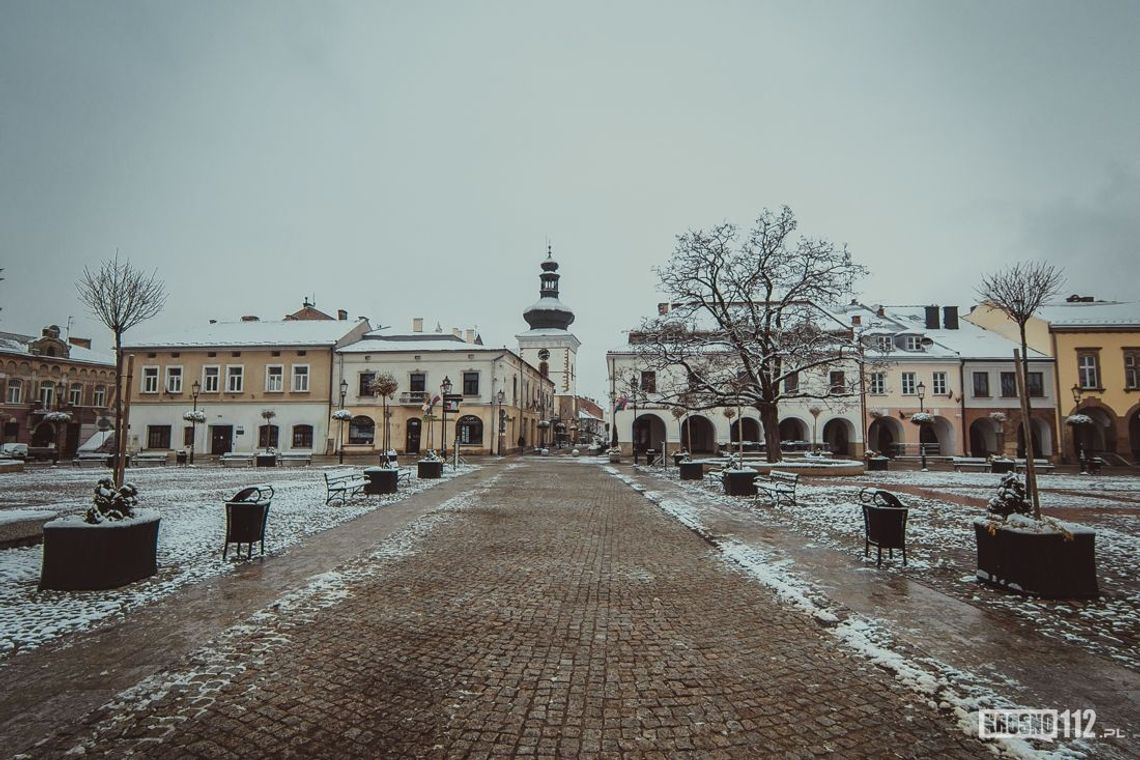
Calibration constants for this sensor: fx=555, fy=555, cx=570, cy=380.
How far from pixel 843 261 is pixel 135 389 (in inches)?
1917

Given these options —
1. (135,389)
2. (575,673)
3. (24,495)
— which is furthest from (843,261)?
(135,389)

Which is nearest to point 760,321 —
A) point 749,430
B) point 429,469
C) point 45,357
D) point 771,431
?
point 771,431

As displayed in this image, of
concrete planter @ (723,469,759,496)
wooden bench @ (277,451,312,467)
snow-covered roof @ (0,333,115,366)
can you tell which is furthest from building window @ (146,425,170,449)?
concrete planter @ (723,469,759,496)

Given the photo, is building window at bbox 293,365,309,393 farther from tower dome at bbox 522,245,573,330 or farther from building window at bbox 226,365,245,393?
tower dome at bbox 522,245,573,330

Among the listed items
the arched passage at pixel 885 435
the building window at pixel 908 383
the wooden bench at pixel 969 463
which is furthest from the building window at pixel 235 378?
the building window at pixel 908 383

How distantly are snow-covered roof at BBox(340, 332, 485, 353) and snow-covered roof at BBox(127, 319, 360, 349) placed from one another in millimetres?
1495

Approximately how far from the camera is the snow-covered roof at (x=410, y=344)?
4153 centimetres

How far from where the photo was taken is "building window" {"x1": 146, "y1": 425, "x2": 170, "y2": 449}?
41.0 m

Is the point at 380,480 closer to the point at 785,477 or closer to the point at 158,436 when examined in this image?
the point at 785,477

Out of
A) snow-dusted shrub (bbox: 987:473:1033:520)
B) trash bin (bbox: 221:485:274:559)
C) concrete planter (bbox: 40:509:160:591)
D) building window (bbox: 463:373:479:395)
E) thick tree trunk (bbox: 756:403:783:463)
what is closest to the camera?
concrete planter (bbox: 40:509:160:591)

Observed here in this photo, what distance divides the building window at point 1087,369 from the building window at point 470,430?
3977 cm

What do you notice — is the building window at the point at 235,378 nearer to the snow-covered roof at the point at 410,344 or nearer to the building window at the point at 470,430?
the snow-covered roof at the point at 410,344

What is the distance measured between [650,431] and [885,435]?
17.6m

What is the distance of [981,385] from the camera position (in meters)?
38.0
